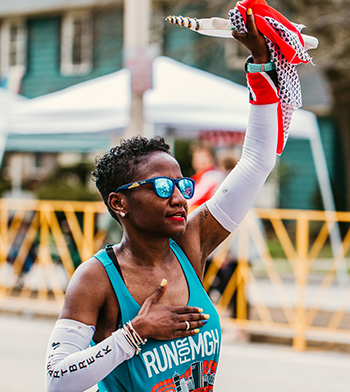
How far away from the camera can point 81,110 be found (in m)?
7.55

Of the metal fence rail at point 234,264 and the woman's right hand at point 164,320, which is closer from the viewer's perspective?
the woman's right hand at point 164,320

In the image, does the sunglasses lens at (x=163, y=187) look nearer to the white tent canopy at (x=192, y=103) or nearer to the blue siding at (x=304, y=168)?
the white tent canopy at (x=192, y=103)

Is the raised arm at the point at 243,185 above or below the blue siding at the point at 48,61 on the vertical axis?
below

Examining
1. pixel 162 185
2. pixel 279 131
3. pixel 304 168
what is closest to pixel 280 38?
pixel 279 131

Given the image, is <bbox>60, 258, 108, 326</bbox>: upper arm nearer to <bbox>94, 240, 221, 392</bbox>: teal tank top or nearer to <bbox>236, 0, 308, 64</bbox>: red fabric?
<bbox>94, 240, 221, 392</bbox>: teal tank top

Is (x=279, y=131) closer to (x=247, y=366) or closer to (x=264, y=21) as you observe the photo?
(x=264, y=21)

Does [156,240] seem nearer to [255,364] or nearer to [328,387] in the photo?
[328,387]

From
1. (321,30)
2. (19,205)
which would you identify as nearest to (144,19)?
(19,205)

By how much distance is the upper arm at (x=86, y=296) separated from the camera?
1690 mm

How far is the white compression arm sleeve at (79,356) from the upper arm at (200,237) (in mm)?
477

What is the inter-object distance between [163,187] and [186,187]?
4.1 inches

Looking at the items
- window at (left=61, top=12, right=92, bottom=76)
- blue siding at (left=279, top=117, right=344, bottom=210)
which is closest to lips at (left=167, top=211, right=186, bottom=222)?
blue siding at (left=279, top=117, right=344, bottom=210)

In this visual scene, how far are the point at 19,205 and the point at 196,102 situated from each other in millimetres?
2893

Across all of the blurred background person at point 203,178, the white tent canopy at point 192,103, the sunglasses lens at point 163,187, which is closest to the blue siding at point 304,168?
the white tent canopy at point 192,103
